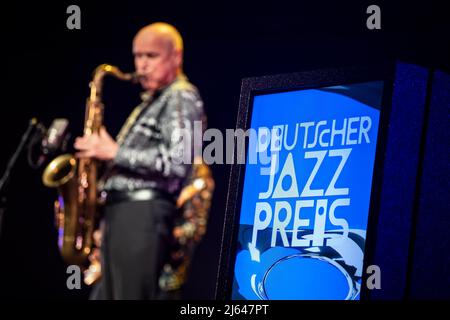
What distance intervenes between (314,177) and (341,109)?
299 mm

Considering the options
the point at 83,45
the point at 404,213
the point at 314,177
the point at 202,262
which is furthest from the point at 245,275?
the point at 83,45

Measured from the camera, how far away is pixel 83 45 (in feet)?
13.6

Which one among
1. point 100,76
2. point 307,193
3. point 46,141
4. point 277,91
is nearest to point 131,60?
point 100,76

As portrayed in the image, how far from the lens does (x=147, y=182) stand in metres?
3.53

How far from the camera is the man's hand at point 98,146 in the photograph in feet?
12.2

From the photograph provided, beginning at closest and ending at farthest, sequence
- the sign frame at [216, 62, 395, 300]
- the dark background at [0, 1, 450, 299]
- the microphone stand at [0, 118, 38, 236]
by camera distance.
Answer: the sign frame at [216, 62, 395, 300] → the dark background at [0, 1, 450, 299] → the microphone stand at [0, 118, 38, 236]

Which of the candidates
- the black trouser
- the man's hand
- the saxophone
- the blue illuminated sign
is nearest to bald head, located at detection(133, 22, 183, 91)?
the saxophone

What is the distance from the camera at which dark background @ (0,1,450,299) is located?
365cm

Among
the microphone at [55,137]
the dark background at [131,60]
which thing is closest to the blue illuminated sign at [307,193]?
the dark background at [131,60]

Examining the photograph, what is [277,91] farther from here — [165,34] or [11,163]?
[11,163]

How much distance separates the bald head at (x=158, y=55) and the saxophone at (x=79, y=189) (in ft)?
0.33

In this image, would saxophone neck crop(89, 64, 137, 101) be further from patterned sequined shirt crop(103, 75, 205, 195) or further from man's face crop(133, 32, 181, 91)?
patterned sequined shirt crop(103, 75, 205, 195)

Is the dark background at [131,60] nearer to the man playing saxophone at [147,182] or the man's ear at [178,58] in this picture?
the man's ear at [178,58]
